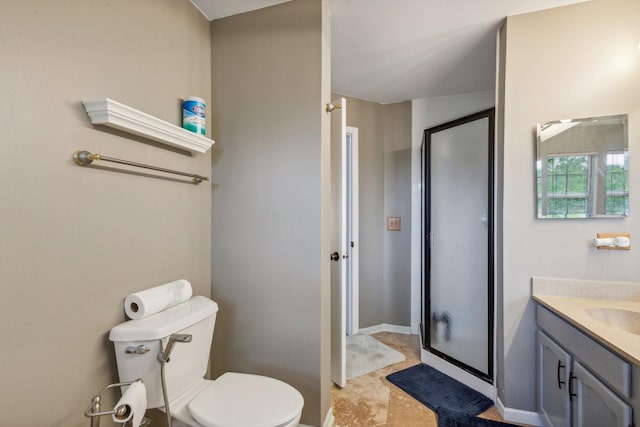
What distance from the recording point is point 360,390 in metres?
2.02

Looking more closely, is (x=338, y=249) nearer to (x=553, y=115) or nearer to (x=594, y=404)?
(x=594, y=404)

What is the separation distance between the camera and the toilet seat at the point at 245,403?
1.06m

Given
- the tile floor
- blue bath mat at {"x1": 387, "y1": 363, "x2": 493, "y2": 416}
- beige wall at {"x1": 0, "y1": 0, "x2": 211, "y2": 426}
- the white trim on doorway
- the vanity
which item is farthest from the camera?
the white trim on doorway

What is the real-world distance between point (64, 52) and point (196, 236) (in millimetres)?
922

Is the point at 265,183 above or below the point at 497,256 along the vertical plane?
above

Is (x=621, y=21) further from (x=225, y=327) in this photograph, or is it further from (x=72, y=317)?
(x=72, y=317)

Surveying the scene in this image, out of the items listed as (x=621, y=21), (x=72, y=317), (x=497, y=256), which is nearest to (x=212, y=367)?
(x=72, y=317)

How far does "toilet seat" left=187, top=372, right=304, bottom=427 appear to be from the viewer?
1062 mm

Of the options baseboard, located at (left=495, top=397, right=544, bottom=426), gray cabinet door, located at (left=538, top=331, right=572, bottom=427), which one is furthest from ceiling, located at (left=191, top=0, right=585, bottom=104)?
baseboard, located at (left=495, top=397, right=544, bottom=426)

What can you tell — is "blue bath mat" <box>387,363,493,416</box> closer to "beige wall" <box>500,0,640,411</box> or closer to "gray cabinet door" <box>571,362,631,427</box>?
"beige wall" <box>500,0,640,411</box>

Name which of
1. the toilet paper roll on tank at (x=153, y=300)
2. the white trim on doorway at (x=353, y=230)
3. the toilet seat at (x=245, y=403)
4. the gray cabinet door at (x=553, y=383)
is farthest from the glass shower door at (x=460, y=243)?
the toilet paper roll on tank at (x=153, y=300)

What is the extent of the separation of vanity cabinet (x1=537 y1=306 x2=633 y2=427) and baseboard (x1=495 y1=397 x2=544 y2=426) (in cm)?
9

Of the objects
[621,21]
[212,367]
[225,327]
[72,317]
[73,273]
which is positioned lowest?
[212,367]

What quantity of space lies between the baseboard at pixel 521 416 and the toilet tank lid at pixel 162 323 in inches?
69.8
